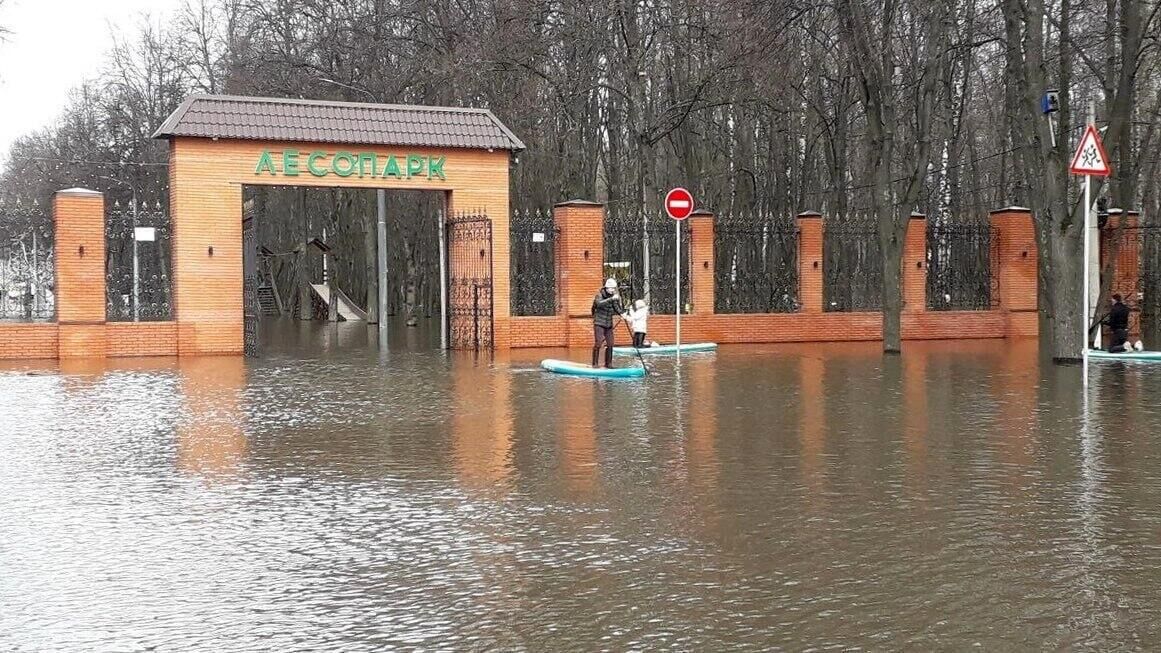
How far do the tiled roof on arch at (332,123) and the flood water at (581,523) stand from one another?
36.3ft

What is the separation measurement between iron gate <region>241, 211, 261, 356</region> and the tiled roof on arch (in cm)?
192

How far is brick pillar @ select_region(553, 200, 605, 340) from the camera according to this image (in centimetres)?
2908

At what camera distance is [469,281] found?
28.8m

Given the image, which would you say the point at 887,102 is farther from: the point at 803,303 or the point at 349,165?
the point at 349,165

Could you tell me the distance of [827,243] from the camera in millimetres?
34906

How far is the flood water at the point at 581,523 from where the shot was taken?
19.4 feet

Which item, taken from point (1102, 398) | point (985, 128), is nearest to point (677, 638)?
point (1102, 398)

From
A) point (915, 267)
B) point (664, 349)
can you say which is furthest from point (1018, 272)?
point (664, 349)

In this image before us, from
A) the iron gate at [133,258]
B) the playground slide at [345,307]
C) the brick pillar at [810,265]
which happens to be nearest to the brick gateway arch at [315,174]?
the iron gate at [133,258]

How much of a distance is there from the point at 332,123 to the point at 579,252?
6323mm

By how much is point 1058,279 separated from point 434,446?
48.2 feet

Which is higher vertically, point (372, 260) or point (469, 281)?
point (372, 260)

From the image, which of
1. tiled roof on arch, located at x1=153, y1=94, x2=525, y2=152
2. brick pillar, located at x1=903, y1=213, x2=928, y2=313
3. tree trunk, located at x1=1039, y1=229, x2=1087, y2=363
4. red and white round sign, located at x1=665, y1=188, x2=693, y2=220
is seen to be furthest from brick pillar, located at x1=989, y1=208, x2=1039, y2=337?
tiled roof on arch, located at x1=153, y1=94, x2=525, y2=152

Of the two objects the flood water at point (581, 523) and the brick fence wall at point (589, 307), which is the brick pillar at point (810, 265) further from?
the flood water at point (581, 523)
